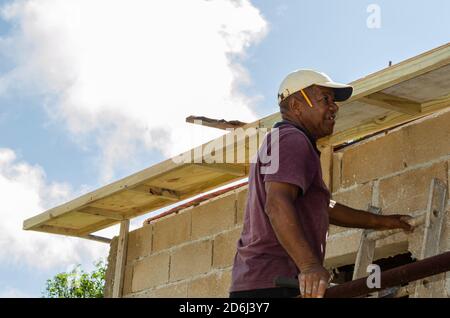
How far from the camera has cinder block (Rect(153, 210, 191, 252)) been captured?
729 cm

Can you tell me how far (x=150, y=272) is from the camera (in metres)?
7.60

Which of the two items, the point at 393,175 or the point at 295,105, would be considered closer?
the point at 295,105

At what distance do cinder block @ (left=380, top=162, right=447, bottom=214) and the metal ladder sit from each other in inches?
7.5

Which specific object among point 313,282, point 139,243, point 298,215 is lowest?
point 313,282

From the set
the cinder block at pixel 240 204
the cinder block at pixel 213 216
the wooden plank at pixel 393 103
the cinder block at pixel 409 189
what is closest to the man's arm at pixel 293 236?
the wooden plank at pixel 393 103

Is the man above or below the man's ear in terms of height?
below

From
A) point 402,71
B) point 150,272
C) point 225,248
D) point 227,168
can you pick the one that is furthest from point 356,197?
point 150,272

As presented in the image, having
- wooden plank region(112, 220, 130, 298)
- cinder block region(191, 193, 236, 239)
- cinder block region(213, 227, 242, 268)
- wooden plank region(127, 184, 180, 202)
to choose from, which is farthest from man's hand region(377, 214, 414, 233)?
wooden plank region(112, 220, 130, 298)

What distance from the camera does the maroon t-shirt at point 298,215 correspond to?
3.72 meters

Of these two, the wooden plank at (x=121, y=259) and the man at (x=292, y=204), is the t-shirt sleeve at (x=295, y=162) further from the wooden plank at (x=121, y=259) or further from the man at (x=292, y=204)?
the wooden plank at (x=121, y=259)

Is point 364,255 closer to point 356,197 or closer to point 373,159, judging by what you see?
point 356,197

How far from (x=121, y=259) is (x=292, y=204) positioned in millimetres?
4579

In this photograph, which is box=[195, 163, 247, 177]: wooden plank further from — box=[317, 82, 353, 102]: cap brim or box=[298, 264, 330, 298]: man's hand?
box=[298, 264, 330, 298]: man's hand
